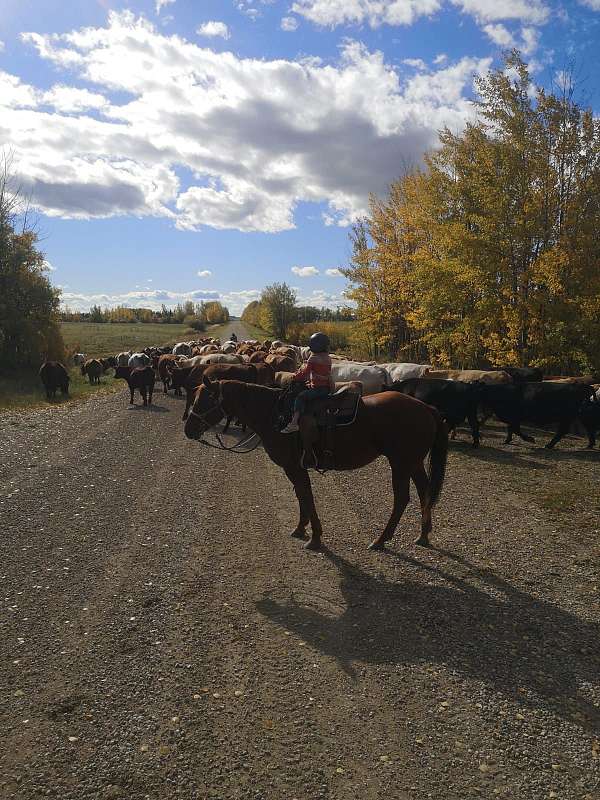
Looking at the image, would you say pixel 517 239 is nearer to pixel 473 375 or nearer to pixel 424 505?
pixel 473 375

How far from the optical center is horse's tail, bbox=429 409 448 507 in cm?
679

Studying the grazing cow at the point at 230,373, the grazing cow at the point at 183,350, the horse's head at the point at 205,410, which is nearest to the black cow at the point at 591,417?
the grazing cow at the point at 230,373

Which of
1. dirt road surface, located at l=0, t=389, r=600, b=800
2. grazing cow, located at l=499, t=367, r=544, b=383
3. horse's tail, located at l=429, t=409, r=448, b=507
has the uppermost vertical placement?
grazing cow, located at l=499, t=367, r=544, b=383

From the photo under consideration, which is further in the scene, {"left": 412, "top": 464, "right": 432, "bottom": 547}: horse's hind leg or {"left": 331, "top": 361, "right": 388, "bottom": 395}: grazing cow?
{"left": 331, "top": 361, "right": 388, "bottom": 395}: grazing cow

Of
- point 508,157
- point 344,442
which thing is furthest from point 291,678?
point 508,157

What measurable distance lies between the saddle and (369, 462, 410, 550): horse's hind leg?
3.00ft

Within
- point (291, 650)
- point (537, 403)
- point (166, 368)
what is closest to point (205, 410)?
point (291, 650)

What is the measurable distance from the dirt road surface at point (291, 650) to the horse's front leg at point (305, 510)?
0.22m

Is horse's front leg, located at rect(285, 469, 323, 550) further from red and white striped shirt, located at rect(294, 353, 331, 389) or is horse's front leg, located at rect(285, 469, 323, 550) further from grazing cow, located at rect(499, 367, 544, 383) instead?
grazing cow, located at rect(499, 367, 544, 383)

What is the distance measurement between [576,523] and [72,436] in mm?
11945

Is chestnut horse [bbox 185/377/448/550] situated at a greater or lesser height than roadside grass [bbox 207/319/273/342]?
lesser

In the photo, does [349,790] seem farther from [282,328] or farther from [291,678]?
[282,328]

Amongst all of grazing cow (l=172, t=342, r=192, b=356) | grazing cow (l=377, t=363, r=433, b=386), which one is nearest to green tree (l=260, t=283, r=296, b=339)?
grazing cow (l=172, t=342, r=192, b=356)

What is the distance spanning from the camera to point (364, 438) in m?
6.58
